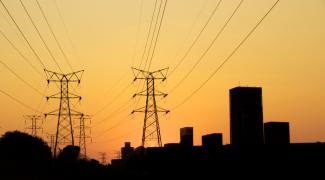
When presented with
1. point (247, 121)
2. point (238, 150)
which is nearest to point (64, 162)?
point (238, 150)

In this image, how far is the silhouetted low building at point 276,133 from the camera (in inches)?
2161

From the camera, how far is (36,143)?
7694cm

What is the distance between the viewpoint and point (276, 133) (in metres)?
59.7

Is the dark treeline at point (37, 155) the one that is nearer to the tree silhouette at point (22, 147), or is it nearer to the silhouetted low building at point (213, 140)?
the tree silhouette at point (22, 147)

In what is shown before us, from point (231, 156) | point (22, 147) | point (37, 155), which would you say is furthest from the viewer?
point (37, 155)

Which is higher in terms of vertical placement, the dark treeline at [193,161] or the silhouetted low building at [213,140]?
the silhouetted low building at [213,140]

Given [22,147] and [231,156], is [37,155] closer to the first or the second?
[22,147]

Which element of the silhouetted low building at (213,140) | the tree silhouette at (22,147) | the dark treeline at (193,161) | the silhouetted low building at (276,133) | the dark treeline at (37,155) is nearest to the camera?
the dark treeline at (193,161)

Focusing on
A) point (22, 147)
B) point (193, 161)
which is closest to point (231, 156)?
point (193, 161)

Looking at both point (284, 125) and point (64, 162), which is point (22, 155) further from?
point (284, 125)

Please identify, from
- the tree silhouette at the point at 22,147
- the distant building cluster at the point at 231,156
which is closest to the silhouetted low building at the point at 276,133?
the distant building cluster at the point at 231,156

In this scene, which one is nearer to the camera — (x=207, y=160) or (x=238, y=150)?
(x=238, y=150)

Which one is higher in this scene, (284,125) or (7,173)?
(284,125)

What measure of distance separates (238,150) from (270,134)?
19.3 m
